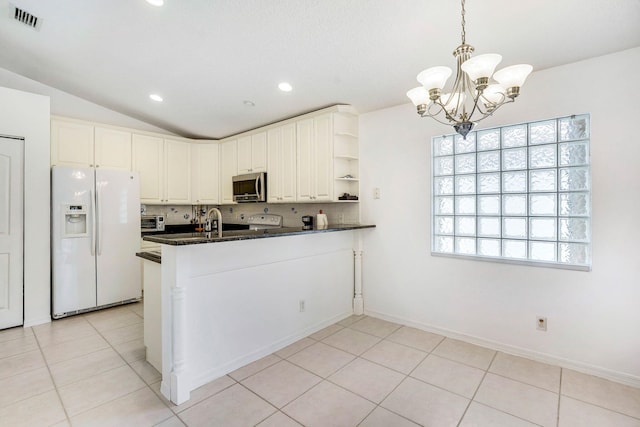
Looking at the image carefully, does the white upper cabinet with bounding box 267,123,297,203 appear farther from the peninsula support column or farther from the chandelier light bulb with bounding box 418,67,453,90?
the chandelier light bulb with bounding box 418,67,453,90

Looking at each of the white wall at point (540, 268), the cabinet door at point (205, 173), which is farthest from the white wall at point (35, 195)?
the white wall at point (540, 268)

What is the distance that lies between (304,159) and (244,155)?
4.52 feet

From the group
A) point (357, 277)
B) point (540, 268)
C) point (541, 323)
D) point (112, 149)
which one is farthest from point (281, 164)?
point (541, 323)

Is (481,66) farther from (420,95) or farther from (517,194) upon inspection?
(517,194)

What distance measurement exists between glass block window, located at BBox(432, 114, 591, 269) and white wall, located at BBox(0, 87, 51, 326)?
4329mm

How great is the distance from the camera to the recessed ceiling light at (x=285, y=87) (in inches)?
121

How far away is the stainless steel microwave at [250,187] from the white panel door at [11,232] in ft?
8.01

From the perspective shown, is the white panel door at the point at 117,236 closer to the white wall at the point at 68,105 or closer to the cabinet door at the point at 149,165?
the cabinet door at the point at 149,165

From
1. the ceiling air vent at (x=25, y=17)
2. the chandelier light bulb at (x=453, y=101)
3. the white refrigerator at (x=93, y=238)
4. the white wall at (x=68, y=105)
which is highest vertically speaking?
the ceiling air vent at (x=25, y=17)

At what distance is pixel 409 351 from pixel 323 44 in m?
2.73

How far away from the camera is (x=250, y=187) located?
4.45 metres

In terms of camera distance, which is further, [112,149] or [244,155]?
[244,155]

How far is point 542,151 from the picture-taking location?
2.54m

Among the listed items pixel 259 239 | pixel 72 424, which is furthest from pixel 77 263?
pixel 259 239
